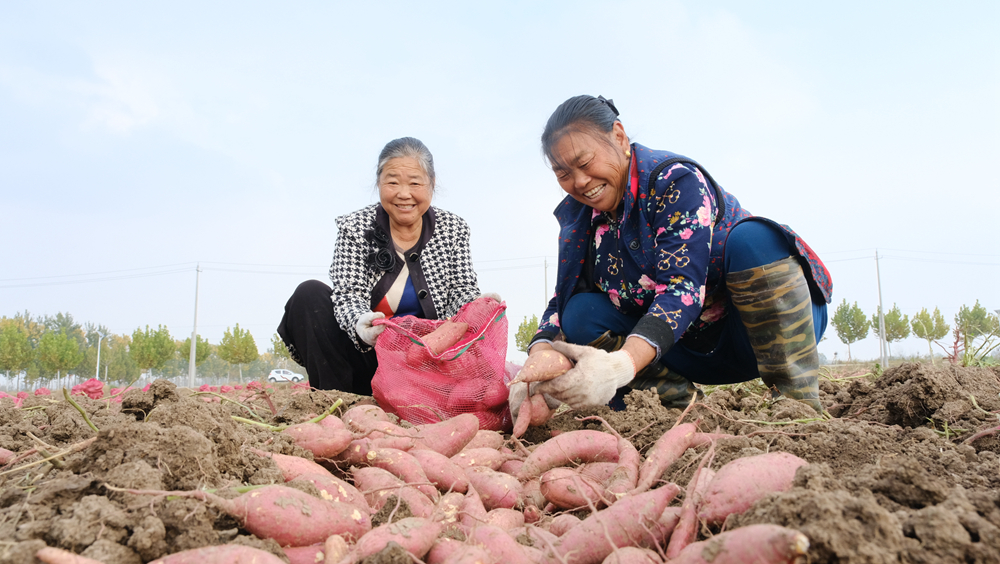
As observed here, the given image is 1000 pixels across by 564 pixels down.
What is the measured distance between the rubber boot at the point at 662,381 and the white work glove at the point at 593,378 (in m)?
0.85

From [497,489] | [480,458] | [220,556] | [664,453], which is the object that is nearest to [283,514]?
[220,556]

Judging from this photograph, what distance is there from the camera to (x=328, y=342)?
3.54 metres

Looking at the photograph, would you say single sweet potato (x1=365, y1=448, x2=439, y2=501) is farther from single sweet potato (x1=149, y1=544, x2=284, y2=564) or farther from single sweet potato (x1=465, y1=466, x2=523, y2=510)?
single sweet potato (x1=149, y1=544, x2=284, y2=564)

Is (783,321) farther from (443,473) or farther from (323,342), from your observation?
(323,342)

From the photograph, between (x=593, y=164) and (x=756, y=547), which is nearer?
(x=756, y=547)

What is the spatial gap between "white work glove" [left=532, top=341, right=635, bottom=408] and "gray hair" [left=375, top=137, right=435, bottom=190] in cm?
179

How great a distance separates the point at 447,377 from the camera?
2.73 metres

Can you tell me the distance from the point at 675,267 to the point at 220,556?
2.01m

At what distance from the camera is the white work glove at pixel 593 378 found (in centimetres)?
224

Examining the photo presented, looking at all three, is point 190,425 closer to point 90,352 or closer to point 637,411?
point 637,411

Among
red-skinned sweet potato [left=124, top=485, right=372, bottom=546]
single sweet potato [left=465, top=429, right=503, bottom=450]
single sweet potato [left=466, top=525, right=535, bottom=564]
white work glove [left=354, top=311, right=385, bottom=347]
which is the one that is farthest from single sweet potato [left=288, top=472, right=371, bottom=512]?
white work glove [left=354, top=311, right=385, bottom=347]

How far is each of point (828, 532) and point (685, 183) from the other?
196cm

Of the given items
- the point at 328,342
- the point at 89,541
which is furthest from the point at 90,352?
the point at 89,541

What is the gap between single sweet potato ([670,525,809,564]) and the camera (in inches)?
32.1
